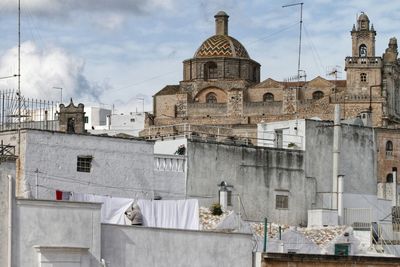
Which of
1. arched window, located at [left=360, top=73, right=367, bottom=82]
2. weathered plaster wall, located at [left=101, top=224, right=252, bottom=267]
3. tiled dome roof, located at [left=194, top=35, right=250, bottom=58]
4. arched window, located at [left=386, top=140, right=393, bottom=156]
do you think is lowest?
weathered plaster wall, located at [left=101, top=224, right=252, bottom=267]

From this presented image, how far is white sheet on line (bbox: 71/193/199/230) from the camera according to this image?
111ft

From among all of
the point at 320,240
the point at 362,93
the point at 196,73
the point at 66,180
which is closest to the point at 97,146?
the point at 66,180

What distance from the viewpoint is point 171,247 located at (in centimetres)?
2956

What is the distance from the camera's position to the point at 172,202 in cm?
3506

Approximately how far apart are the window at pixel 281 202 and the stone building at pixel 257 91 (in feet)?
104

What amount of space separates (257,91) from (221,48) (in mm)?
4324

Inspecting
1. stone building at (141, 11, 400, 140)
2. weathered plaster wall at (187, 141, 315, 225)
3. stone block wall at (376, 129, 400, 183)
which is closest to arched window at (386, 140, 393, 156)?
stone block wall at (376, 129, 400, 183)

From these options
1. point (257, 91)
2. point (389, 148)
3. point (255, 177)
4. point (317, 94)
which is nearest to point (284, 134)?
point (255, 177)

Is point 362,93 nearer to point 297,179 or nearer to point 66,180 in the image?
point 297,179

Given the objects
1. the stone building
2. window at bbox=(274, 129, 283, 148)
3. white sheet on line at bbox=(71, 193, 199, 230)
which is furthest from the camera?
the stone building

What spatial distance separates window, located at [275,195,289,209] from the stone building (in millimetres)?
31566

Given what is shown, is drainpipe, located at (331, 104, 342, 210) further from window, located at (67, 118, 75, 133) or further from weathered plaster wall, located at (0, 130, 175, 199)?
window, located at (67, 118, 75, 133)

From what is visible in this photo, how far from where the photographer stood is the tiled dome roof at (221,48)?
3359 inches

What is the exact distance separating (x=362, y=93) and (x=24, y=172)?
46.6 m
